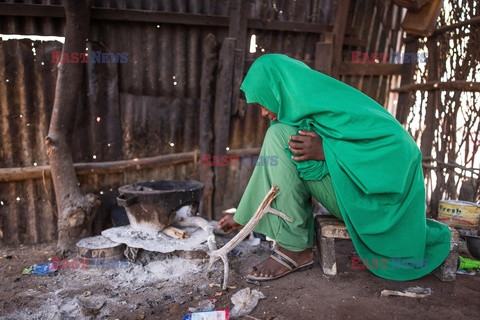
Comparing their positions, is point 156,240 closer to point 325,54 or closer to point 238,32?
point 238,32

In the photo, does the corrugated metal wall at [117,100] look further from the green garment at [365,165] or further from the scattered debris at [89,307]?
the green garment at [365,165]

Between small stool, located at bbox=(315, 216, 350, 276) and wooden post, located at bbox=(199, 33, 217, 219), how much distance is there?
1582 mm

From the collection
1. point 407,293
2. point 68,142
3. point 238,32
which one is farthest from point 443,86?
point 68,142

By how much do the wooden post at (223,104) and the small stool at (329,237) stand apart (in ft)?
5.12

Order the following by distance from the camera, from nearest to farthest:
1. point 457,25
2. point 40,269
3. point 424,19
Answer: point 40,269, point 457,25, point 424,19

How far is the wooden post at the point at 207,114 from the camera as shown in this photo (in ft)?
12.8

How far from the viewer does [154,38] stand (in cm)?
370

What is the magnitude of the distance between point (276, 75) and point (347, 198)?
0.88 meters

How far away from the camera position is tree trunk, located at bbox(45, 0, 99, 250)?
320 centimetres

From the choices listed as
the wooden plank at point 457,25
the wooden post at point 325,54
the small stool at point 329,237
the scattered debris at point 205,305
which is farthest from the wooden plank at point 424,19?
the scattered debris at point 205,305

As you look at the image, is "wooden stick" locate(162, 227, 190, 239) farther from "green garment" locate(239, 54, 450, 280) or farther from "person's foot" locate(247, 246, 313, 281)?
"green garment" locate(239, 54, 450, 280)

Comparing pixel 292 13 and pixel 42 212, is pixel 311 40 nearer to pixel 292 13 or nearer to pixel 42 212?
pixel 292 13

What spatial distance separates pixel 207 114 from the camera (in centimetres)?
404

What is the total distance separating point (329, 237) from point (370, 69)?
277 centimetres
